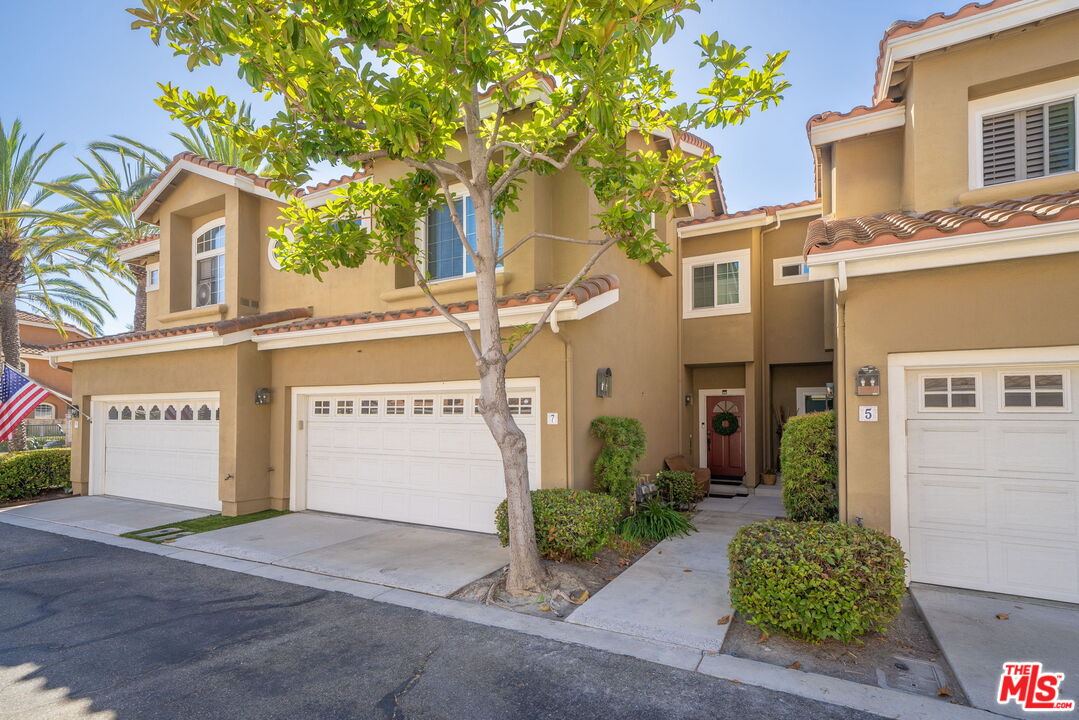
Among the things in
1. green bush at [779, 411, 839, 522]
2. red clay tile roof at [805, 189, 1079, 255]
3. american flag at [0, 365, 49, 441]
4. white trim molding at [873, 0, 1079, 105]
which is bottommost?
green bush at [779, 411, 839, 522]

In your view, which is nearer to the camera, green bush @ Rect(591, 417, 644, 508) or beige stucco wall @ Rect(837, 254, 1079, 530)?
beige stucco wall @ Rect(837, 254, 1079, 530)

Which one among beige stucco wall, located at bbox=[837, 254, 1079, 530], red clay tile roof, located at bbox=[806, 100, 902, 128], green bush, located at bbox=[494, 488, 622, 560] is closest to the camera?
beige stucco wall, located at bbox=[837, 254, 1079, 530]

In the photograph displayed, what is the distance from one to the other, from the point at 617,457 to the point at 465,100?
5.26 metres

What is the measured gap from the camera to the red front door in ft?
44.5

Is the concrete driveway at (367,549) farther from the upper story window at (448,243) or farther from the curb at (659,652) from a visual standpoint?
the upper story window at (448,243)

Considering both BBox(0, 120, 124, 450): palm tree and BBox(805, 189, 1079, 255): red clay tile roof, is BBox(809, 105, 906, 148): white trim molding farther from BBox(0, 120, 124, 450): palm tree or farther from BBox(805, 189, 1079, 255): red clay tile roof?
BBox(0, 120, 124, 450): palm tree

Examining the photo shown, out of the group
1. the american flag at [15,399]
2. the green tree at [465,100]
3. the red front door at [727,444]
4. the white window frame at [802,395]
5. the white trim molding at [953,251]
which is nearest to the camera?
the green tree at [465,100]

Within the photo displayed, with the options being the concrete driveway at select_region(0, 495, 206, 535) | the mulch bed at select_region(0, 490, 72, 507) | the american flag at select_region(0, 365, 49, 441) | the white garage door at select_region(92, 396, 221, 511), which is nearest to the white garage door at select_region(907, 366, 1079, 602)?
the white garage door at select_region(92, 396, 221, 511)

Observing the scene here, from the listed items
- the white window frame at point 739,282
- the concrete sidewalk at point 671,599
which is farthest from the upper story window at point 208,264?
the concrete sidewalk at point 671,599

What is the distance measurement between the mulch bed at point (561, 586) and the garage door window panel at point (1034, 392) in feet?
14.8

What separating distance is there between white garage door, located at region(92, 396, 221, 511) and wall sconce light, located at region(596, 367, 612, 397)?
7464 mm

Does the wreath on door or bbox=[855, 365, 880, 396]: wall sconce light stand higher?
bbox=[855, 365, 880, 396]: wall sconce light

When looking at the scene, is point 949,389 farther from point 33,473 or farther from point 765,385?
point 33,473
